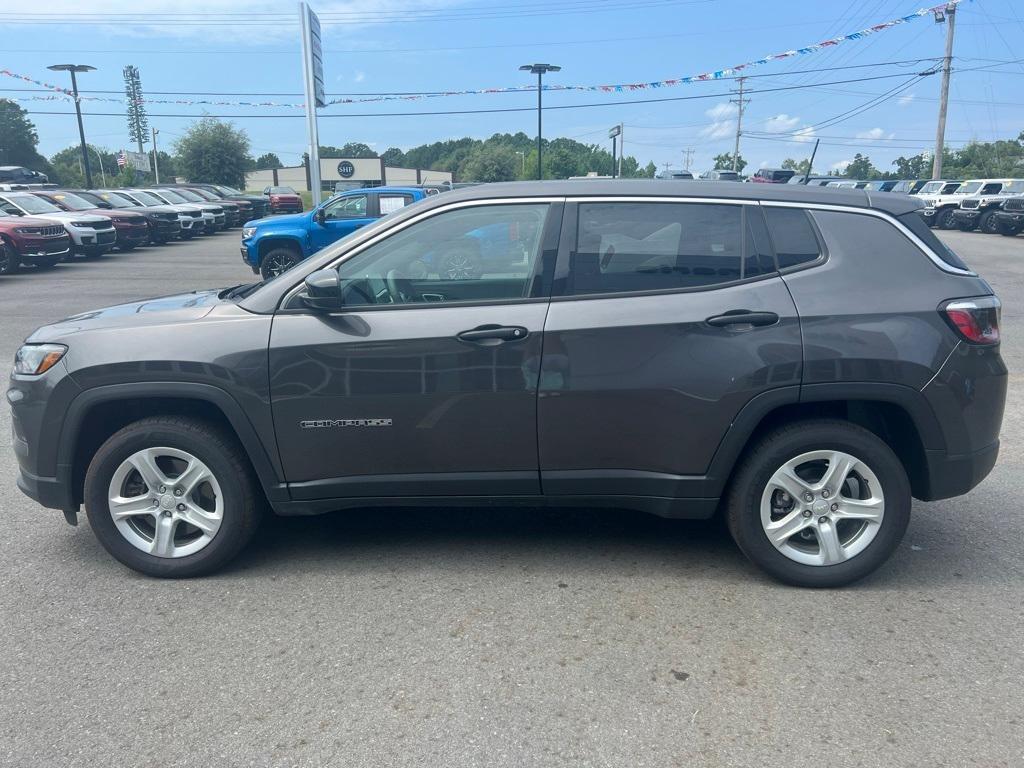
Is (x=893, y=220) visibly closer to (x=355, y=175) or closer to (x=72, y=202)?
(x=72, y=202)

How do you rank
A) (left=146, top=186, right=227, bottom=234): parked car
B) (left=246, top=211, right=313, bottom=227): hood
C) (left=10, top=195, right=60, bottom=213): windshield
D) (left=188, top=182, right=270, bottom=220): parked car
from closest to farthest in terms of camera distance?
1. (left=246, top=211, right=313, bottom=227): hood
2. (left=10, top=195, right=60, bottom=213): windshield
3. (left=146, top=186, right=227, bottom=234): parked car
4. (left=188, top=182, right=270, bottom=220): parked car

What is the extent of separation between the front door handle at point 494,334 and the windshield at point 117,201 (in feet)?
84.2

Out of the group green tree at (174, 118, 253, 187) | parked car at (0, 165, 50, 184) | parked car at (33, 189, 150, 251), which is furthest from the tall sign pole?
green tree at (174, 118, 253, 187)

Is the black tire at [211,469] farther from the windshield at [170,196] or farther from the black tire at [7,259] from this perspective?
the windshield at [170,196]

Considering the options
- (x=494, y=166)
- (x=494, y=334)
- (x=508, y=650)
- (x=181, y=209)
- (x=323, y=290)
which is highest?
(x=494, y=166)

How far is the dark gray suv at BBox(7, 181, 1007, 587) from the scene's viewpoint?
3.75 meters

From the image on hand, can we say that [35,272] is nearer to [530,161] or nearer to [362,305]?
[362,305]

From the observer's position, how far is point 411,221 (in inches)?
155

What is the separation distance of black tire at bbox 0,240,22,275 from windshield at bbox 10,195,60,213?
3502mm

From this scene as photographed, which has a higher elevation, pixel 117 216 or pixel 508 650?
pixel 117 216

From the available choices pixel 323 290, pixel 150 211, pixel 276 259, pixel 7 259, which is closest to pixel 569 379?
pixel 323 290

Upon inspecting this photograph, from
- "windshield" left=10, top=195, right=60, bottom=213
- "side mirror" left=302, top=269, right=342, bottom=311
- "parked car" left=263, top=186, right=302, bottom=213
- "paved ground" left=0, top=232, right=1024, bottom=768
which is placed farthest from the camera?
"parked car" left=263, top=186, right=302, bottom=213

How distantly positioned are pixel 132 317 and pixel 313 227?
11824 millimetres

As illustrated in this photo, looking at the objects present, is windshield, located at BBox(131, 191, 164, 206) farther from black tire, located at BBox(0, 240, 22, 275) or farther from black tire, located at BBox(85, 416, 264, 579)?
black tire, located at BBox(85, 416, 264, 579)
